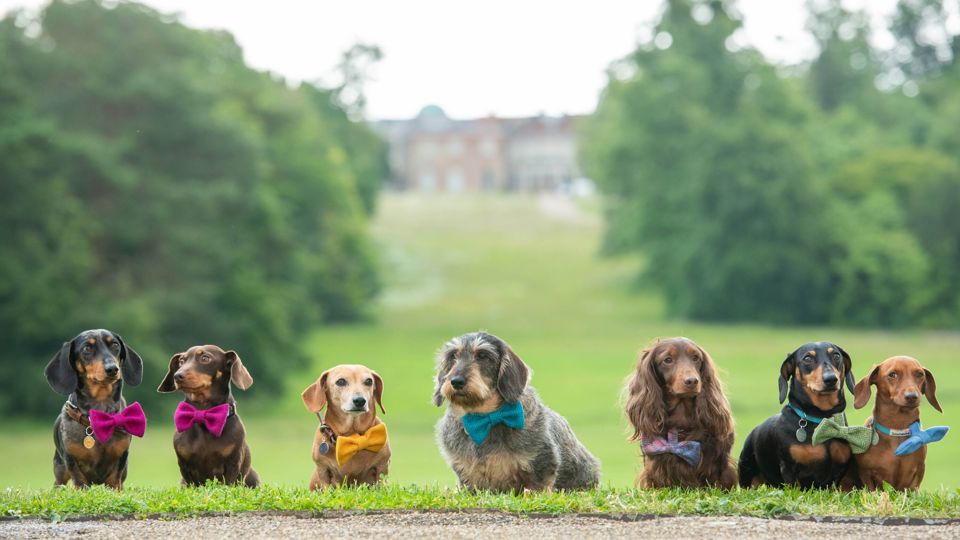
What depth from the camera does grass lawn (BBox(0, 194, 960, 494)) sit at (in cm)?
3200

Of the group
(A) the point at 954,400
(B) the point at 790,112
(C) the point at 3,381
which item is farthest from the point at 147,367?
(B) the point at 790,112

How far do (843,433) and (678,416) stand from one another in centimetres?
118

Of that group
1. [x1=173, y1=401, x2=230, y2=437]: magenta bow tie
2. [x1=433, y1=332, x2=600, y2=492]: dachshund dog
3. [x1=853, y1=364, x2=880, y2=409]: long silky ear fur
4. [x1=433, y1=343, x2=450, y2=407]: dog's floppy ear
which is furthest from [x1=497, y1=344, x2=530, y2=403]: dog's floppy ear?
[x1=853, y1=364, x2=880, y2=409]: long silky ear fur

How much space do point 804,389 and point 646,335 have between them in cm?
5635

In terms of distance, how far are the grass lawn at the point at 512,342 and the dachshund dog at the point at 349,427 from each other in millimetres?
424

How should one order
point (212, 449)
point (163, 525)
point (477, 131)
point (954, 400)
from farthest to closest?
point (477, 131)
point (954, 400)
point (212, 449)
point (163, 525)

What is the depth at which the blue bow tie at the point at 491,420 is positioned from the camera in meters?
9.28

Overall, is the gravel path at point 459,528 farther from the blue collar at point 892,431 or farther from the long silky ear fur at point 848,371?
the long silky ear fur at point 848,371

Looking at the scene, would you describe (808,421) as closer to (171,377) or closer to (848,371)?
(848,371)

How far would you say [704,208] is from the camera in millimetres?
67750

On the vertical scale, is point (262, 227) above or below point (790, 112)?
below

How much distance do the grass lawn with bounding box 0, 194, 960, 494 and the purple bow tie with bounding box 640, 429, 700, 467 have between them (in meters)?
0.45

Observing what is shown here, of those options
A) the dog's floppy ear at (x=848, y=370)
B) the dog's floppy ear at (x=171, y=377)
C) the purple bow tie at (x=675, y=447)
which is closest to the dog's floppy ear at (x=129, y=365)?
the dog's floppy ear at (x=171, y=377)

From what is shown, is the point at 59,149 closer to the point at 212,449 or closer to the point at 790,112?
the point at 212,449
